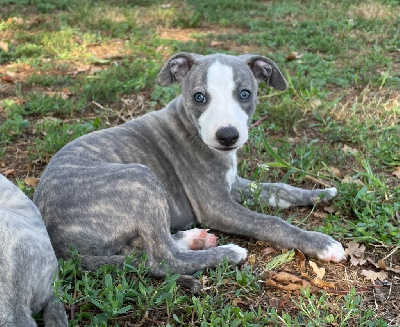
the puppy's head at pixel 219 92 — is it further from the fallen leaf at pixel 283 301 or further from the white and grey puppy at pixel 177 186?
the fallen leaf at pixel 283 301

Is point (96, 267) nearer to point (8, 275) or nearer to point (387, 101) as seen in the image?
point (8, 275)

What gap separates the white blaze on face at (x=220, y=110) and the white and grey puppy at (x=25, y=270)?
1.46 meters

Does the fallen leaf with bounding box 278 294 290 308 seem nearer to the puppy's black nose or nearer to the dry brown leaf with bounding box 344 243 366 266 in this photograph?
the dry brown leaf with bounding box 344 243 366 266

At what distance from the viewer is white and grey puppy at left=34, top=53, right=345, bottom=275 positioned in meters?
3.57

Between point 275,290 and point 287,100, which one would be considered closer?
point 275,290

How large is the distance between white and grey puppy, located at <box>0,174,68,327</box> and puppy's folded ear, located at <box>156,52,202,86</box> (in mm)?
1920

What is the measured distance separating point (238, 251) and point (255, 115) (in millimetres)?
2670

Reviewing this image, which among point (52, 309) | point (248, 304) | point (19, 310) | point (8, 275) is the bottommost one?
point (248, 304)

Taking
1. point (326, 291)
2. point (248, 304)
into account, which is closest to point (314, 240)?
point (326, 291)

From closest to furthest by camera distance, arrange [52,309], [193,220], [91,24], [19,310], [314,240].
A: [19,310]
[52,309]
[314,240]
[193,220]
[91,24]

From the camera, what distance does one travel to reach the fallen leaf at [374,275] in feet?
12.0

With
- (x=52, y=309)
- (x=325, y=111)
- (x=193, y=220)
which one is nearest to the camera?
(x=52, y=309)

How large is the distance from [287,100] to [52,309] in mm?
4208

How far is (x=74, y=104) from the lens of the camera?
20.9 ft
